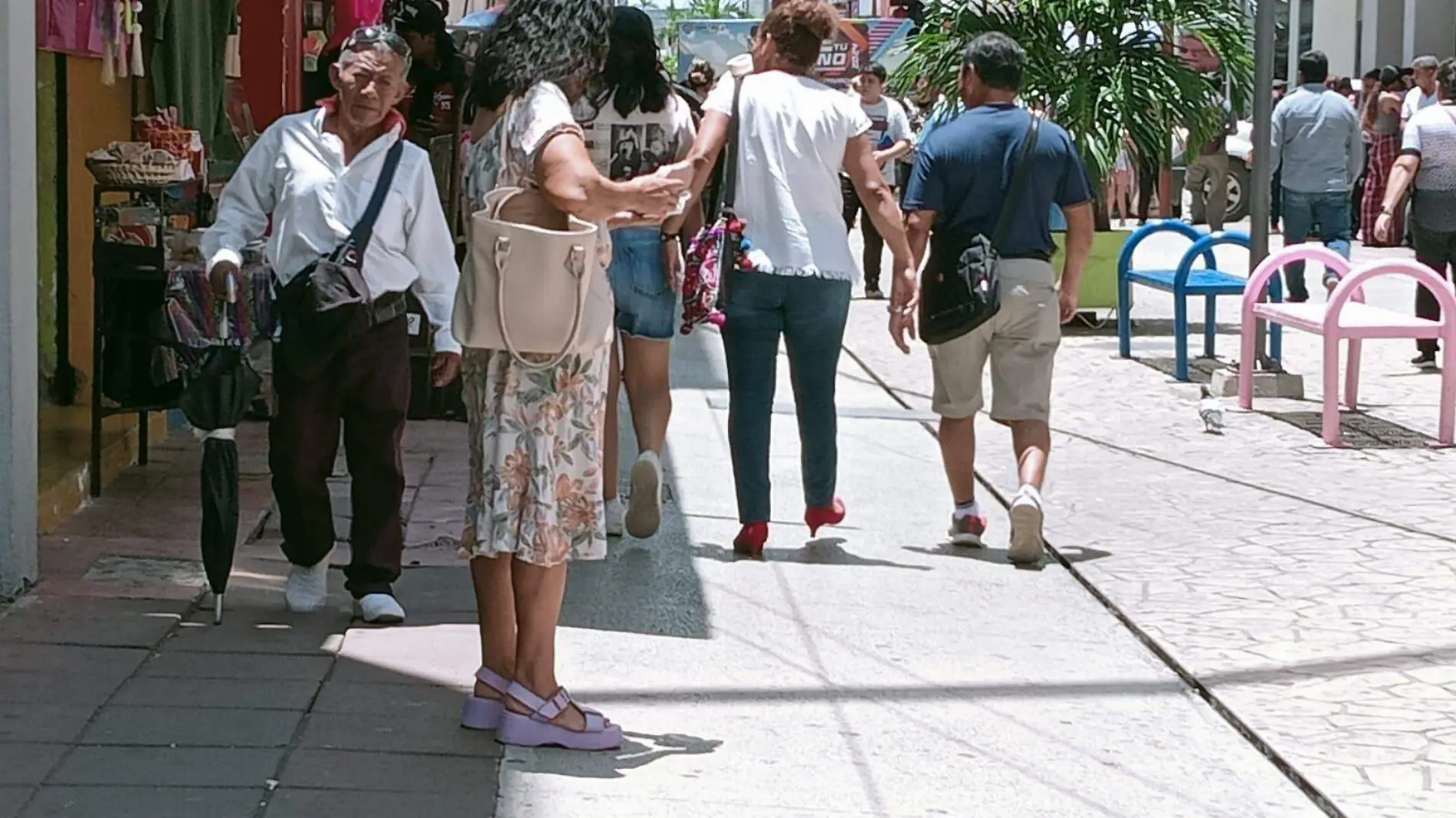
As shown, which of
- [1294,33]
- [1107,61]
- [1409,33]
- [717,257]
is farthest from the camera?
[1294,33]

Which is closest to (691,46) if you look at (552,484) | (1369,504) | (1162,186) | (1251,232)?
(1162,186)

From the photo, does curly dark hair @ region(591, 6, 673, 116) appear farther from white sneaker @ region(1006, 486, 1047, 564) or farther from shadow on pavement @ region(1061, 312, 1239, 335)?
shadow on pavement @ region(1061, 312, 1239, 335)

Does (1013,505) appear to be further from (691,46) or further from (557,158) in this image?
(691,46)

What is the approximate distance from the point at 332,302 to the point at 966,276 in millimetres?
2543

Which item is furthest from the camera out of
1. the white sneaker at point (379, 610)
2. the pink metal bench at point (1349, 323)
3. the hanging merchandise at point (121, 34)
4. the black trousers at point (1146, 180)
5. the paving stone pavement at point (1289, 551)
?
the black trousers at point (1146, 180)

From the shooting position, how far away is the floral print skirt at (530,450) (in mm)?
5000

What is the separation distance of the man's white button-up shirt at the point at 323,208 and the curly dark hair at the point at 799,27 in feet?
5.49

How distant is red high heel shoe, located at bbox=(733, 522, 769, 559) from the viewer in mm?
7668

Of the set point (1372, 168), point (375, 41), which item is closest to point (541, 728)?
point (375, 41)

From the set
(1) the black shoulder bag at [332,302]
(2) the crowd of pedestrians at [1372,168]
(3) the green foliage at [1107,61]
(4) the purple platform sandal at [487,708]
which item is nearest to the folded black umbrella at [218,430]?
(1) the black shoulder bag at [332,302]

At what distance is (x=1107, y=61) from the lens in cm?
1537

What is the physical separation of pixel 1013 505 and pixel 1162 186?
1762 cm

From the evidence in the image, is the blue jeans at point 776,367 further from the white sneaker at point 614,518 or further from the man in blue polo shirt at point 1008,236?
the white sneaker at point 614,518

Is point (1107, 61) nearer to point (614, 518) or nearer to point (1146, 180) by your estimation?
point (1146, 180)
